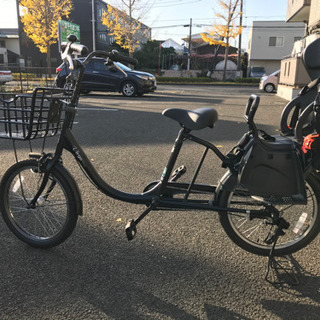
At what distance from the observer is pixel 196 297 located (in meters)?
1.95

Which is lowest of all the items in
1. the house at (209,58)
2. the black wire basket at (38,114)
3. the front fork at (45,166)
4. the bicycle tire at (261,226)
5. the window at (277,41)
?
the bicycle tire at (261,226)

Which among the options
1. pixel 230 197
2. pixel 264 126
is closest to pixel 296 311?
pixel 230 197

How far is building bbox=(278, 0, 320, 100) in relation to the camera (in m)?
11.4

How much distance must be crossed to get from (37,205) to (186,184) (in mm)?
1234

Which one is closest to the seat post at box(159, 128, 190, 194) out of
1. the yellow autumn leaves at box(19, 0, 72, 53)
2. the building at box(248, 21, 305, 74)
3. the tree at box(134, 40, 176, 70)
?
the yellow autumn leaves at box(19, 0, 72, 53)

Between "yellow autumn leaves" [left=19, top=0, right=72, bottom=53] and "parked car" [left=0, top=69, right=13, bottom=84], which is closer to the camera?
"parked car" [left=0, top=69, right=13, bottom=84]

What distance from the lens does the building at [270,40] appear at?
39.9 meters

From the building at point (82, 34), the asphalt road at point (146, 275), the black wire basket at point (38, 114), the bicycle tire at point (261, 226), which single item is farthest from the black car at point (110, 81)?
the building at point (82, 34)

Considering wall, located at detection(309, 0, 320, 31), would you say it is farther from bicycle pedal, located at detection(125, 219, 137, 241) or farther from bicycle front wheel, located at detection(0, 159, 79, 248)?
bicycle front wheel, located at detection(0, 159, 79, 248)

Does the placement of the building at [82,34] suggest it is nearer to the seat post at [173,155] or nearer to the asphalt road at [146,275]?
the asphalt road at [146,275]

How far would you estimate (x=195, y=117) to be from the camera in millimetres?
2020

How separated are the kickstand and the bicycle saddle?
941 mm

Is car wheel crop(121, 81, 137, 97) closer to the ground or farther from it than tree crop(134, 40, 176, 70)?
closer to the ground

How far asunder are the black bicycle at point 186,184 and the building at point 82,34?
43.8m
